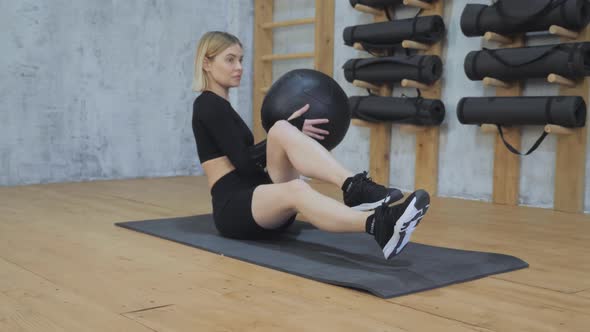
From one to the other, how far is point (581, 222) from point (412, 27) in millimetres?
1698

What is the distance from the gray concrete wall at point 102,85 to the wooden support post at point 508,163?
2.59m

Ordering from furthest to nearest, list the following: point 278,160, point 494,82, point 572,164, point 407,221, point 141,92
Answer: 1. point 141,92
2. point 494,82
3. point 572,164
4. point 278,160
5. point 407,221

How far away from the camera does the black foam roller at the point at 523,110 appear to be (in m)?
3.80

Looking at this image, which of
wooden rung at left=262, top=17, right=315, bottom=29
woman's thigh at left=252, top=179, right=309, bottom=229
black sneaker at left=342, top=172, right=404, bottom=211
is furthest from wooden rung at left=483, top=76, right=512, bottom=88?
black sneaker at left=342, top=172, right=404, bottom=211

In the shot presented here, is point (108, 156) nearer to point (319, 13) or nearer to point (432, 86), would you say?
point (319, 13)

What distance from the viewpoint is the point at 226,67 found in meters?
2.78

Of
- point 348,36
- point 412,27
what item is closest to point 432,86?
point 412,27

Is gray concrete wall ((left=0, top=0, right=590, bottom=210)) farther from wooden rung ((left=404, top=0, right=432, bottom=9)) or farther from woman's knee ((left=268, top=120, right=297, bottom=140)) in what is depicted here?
woman's knee ((left=268, top=120, right=297, bottom=140))

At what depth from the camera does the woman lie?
2090mm

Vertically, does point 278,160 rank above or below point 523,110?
below

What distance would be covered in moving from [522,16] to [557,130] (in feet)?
2.27

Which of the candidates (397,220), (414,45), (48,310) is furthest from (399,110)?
(48,310)

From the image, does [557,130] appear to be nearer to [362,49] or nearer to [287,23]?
[362,49]

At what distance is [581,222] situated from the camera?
3.58 m
